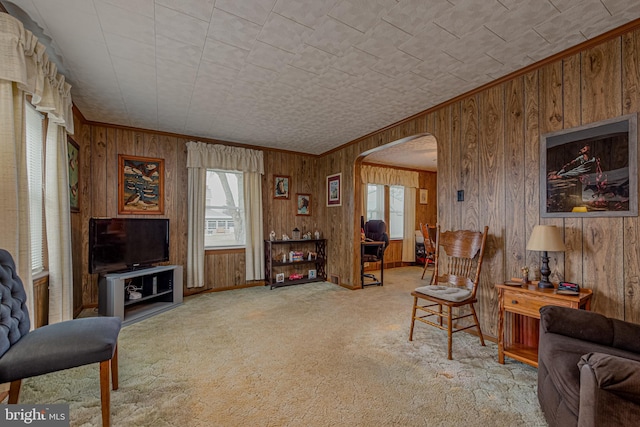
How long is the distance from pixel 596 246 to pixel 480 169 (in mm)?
1110

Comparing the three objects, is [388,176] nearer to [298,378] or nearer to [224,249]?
[224,249]

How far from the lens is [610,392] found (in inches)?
40.8

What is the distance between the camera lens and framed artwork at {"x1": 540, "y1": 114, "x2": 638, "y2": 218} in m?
1.90

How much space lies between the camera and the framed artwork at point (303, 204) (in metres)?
5.48

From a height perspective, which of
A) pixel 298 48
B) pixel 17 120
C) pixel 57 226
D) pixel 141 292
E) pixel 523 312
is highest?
pixel 298 48

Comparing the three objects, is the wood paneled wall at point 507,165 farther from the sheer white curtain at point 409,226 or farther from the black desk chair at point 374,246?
the sheer white curtain at point 409,226

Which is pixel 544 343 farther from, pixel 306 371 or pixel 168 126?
pixel 168 126

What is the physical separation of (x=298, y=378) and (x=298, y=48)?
8.26 feet

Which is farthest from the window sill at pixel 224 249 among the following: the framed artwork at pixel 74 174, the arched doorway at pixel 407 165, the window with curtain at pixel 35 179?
the window with curtain at pixel 35 179

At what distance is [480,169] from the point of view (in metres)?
2.82

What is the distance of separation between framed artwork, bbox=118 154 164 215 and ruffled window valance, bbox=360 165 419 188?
3931 millimetres

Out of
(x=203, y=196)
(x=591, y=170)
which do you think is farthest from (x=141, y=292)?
(x=591, y=170)

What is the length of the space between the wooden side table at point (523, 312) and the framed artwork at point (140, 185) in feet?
14.7

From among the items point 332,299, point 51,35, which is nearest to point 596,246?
point 332,299
